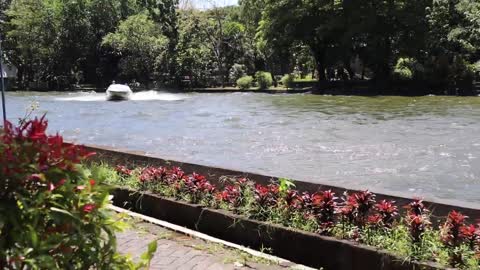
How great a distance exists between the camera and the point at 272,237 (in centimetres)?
498

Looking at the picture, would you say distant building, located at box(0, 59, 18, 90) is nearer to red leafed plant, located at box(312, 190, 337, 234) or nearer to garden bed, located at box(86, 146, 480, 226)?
garden bed, located at box(86, 146, 480, 226)

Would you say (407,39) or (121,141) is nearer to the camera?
(121,141)

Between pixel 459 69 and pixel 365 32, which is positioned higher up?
pixel 365 32

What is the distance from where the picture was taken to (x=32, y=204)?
1.97 meters

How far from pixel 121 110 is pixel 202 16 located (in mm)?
20473

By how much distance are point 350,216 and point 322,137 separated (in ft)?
40.5

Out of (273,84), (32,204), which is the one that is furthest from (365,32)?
(32,204)

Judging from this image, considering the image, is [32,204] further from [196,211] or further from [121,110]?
[121,110]


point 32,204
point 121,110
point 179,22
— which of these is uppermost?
point 179,22

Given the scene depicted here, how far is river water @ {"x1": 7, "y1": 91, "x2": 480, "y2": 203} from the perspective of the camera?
11.2m

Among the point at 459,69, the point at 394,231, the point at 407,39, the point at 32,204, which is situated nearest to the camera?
the point at 32,204

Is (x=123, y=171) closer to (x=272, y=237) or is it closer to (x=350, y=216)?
(x=272, y=237)

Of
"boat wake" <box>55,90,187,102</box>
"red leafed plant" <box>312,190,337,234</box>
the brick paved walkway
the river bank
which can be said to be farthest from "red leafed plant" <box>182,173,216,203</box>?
"boat wake" <box>55,90,187,102</box>

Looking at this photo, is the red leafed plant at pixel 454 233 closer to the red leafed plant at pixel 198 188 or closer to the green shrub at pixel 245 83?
the red leafed plant at pixel 198 188
